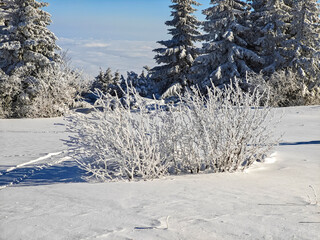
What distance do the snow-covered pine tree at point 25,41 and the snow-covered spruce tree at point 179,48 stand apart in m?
8.81

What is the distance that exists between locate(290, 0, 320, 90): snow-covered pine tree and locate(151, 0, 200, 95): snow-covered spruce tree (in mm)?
7185

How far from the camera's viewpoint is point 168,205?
3.16 m

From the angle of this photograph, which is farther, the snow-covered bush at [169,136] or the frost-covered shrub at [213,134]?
the frost-covered shrub at [213,134]

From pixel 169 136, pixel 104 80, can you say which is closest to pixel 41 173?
pixel 169 136

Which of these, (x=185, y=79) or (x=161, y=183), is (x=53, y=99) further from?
(x=161, y=183)

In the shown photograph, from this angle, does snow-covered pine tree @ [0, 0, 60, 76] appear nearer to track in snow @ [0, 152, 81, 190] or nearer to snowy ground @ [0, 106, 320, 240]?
track in snow @ [0, 152, 81, 190]

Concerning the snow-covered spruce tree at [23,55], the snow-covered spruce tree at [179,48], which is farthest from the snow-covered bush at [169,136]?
the snow-covered spruce tree at [179,48]

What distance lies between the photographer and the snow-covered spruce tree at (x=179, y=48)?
24859 millimetres

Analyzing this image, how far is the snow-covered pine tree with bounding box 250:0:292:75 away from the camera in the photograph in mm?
21266

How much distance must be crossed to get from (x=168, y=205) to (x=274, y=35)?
21.1m

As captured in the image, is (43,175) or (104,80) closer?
(43,175)

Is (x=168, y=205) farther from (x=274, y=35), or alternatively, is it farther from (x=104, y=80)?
(x=104, y=80)

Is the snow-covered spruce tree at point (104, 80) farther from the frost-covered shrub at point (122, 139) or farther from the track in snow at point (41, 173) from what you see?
the frost-covered shrub at point (122, 139)

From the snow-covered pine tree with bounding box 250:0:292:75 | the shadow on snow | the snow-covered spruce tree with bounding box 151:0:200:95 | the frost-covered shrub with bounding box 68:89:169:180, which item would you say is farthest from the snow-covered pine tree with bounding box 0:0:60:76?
the frost-covered shrub with bounding box 68:89:169:180
